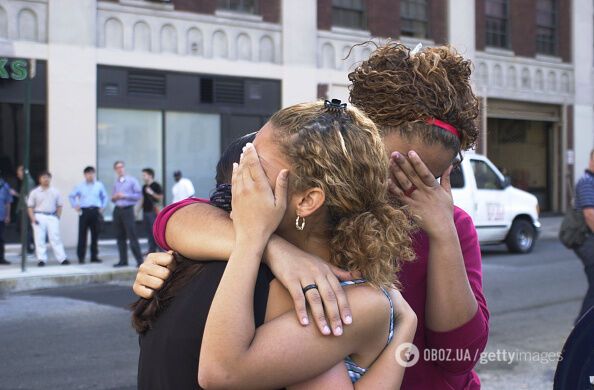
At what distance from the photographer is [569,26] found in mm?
24953

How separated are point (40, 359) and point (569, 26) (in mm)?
23434

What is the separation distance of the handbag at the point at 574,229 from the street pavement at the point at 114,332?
1.07m

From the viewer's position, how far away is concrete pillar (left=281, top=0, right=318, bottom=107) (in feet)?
61.2

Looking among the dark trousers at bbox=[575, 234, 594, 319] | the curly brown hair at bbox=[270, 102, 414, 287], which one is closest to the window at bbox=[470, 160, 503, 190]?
the dark trousers at bbox=[575, 234, 594, 319]

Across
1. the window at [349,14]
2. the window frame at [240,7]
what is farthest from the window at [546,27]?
the window frame at [240,7]

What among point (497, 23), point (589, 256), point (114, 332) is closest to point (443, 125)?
point (589, 256)

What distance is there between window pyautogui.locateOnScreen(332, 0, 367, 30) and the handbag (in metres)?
14.6

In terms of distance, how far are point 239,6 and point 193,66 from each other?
7.37ft

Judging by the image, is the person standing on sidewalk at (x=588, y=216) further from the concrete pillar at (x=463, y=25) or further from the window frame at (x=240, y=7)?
the concrete pillar at (x=463, y=25)

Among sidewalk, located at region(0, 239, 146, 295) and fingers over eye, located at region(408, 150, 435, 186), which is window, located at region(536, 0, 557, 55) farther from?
fingers over eye, located at region(408, 150, 435, 186)

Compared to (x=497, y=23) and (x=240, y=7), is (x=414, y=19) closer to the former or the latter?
(x=497, y=23)

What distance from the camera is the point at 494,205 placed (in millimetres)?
14133

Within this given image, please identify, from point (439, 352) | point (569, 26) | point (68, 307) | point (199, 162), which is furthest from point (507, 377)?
point (569, 26)

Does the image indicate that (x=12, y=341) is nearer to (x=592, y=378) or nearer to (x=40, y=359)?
(x=40, y=359)
